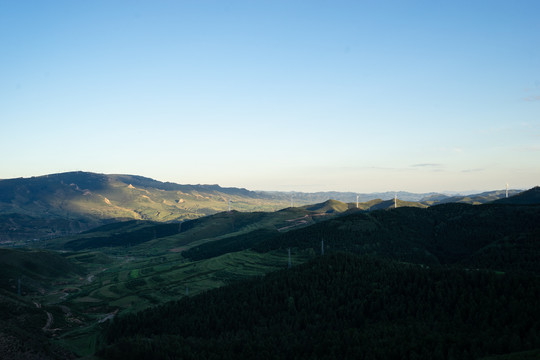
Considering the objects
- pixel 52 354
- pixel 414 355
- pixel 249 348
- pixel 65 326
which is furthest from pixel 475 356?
pixel 65 326

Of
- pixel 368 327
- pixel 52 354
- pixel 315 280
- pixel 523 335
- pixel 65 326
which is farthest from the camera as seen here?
pixel 315 280

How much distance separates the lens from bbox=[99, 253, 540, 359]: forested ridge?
328ft

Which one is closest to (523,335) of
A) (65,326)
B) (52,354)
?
(52,354)

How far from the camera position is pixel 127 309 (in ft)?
622

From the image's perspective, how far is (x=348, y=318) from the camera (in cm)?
13500

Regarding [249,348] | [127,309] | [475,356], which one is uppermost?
[475,356]

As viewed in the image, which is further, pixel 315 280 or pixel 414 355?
pixel 315 280

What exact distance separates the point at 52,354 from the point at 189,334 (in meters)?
45.6

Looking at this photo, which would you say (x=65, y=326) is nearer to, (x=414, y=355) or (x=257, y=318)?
(x=257, y=318)

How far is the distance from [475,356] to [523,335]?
61.8ft

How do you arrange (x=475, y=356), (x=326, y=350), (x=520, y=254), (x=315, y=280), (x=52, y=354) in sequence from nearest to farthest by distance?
(x=475, y=356) < (x=326, y=350) < (x=52, y=354) < (x=315, y=280) < (x=520, y=254)

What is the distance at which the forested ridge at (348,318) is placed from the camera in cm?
9994

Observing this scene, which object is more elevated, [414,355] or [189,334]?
[414,355]

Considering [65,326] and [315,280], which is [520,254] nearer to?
[315,280]
